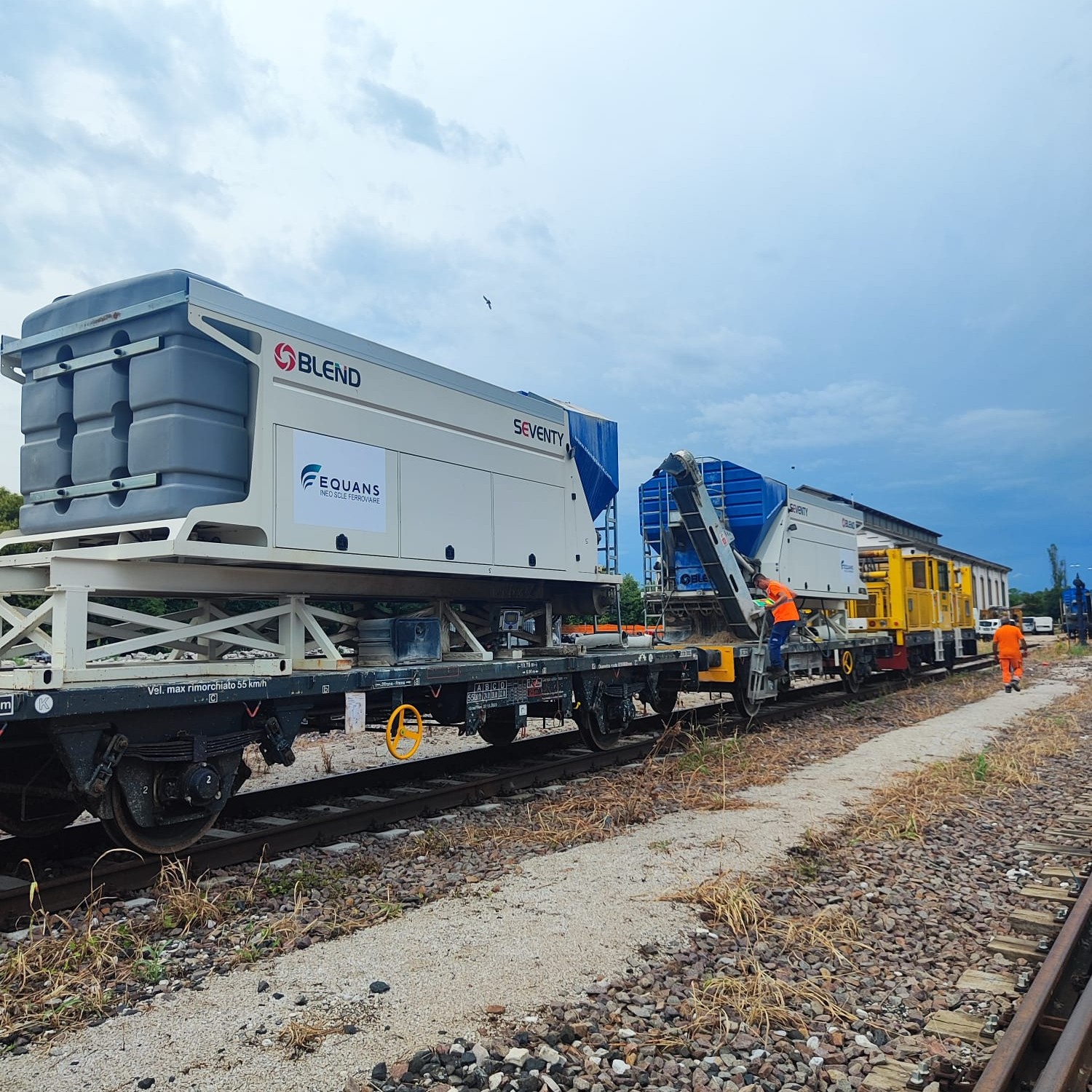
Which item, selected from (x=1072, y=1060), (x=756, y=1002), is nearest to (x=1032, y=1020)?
(x=1072, y=1060)

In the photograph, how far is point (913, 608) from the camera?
20453 mm

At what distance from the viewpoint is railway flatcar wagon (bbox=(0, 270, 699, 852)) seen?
5.64 metres

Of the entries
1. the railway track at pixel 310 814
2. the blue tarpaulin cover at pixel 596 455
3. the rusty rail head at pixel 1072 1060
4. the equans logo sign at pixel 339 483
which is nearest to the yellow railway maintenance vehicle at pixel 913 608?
the railway track at pixel 310 814

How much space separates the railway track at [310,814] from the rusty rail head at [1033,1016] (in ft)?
14.8

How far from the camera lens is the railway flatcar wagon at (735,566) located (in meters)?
12.6

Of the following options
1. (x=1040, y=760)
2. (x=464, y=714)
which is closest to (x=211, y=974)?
(x=464, y=714)

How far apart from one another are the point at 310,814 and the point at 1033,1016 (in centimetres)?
540

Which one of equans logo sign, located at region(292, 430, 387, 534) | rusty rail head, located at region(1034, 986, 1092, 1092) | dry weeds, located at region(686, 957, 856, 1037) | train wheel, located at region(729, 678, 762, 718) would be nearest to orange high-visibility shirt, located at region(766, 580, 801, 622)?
train wheel, located at region(729, 678, 762, 718)

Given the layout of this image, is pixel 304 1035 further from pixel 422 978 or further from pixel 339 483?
pixel 339 483

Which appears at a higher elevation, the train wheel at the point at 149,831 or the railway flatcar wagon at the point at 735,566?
the railway flatcar wagon at the point at 735,566

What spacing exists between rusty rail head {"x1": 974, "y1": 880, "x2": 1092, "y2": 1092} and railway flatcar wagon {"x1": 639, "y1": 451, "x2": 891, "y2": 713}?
292 inches

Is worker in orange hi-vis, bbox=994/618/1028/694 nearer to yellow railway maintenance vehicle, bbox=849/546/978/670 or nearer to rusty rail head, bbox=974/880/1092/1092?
yellow railway maintenance vehicle, bbox=849/546/978/670

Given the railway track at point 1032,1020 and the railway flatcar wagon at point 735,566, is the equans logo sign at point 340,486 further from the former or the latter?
the railway flatcar wagon at point 735,566

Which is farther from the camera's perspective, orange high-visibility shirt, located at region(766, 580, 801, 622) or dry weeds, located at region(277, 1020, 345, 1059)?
orange high-visibility shirt, located at region(766, 580, 801, 622)
